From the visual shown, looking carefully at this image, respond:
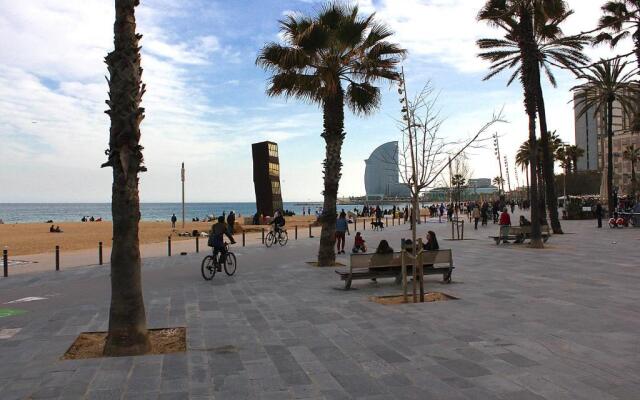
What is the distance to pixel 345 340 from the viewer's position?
21.4ft

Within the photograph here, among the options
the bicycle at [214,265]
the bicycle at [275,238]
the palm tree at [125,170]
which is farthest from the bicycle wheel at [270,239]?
the palm tree at [125,170]

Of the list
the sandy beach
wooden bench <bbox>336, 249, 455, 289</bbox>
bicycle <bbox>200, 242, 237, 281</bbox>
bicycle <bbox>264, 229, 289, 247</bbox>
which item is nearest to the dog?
the sandy beach

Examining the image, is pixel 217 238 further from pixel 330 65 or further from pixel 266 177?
pixel 266 177

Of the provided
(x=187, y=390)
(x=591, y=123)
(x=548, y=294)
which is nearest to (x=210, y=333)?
(x=187, y=390)

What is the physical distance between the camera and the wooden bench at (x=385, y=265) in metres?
10.8

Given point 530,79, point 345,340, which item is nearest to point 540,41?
point 530,79

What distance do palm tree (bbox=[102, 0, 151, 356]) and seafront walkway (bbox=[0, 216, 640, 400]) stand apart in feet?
1.56

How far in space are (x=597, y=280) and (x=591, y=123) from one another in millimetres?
154107

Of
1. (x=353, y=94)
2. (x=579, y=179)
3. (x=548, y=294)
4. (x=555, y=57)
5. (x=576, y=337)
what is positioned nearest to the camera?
(x=576, y=337)

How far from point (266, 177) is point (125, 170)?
124ft

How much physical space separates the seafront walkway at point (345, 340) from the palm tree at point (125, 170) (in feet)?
1.56

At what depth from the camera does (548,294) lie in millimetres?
9461

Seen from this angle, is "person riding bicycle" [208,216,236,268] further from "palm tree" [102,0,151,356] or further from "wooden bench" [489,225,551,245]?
"wooden bench" [489,225,551,245]

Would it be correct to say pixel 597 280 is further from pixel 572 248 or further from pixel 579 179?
pixel 579 179
